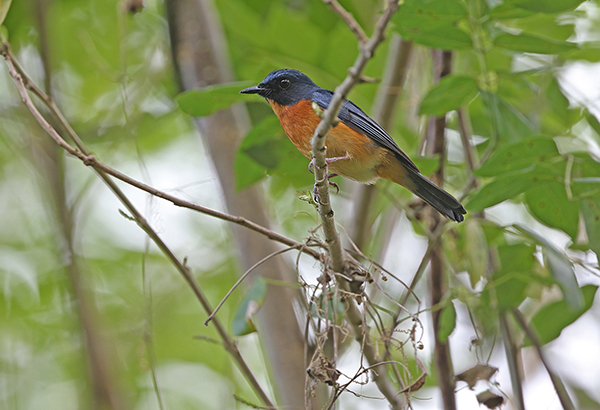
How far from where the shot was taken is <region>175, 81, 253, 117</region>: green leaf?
10.6ft

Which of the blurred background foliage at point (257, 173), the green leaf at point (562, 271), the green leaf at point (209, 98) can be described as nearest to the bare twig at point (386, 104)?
the blurred background foliage at point (257, 173)

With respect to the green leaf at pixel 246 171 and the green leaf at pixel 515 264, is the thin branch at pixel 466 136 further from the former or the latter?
the green leaf at pixel 246 171

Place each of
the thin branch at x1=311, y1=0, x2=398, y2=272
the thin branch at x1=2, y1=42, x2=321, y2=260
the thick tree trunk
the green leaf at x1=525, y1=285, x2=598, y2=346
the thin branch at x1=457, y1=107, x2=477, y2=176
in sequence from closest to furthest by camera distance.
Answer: the thin branch at x1=311, y1=0, x2=398, y2=272 → the thin branch at x1=2, y1=42, x2=321, y2=260 → the green leaf at x1=525, y1=285, x2=598, y2=346 → the thick tree trunk → the thin branch at x1=457, y1=107, x2=477, y2=176

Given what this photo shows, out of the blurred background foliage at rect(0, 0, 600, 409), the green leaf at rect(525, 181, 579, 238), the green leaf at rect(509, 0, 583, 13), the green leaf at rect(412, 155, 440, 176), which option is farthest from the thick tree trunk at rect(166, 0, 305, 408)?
the green leaf at rect(509, 0, 583, 13)

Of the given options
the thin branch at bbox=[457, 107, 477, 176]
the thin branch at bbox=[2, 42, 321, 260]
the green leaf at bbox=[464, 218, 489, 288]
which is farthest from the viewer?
the thin branch at bbox=[457, 107, 477, 176]

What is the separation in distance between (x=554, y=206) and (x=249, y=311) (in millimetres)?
1658

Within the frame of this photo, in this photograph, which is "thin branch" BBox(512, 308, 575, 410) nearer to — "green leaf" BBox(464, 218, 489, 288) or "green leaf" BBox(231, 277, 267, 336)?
"green leaf" BBox(464, 218, 489, 288)

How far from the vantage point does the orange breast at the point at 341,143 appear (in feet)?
11.1

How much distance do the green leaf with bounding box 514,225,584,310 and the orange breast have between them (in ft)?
3.18

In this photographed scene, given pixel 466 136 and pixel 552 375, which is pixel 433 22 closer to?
pixel 466 136

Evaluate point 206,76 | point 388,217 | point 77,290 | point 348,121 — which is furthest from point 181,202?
point 388,217

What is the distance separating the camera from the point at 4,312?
5.41 meters

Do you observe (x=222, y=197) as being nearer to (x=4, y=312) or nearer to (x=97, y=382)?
(x=97, y=382)

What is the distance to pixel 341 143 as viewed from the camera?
135 inches
